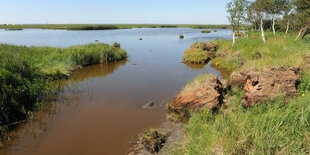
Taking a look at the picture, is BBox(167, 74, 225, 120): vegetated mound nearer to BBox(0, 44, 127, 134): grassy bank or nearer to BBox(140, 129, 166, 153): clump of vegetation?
BBox(140, 129, 166, 153): clump of vegetation

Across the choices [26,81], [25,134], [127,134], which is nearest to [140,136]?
[127,134]

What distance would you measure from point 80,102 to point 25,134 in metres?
2.97

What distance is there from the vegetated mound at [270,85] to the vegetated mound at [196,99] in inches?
43.5

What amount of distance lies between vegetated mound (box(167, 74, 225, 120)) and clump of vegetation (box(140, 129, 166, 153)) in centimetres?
159

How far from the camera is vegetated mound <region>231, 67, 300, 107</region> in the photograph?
6223 millimetres

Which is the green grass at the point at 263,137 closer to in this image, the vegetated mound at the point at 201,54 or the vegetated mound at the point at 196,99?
the vegetated mound at the point at 196,99

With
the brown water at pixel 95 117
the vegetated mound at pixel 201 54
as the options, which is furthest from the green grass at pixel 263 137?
the vegetated mound at pixel 201 54

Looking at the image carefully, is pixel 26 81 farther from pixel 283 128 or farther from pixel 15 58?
pixel 283 128

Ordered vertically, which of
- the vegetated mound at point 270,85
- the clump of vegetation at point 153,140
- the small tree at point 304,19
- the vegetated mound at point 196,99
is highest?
the small tree at point 304,19

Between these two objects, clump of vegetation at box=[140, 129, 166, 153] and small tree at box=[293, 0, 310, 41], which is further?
small tree at box=[293, 0, 310, 41]

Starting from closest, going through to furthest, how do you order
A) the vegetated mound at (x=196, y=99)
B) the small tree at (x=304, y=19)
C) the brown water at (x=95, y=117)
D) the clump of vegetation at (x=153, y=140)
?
the clump of vegetation at (x=153, y=140) → the brown water at (x=95, y=117) → the vegetated mound at (x=196, y=99) → the small tree at (x=304, y=19)

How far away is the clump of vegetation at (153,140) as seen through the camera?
542cm

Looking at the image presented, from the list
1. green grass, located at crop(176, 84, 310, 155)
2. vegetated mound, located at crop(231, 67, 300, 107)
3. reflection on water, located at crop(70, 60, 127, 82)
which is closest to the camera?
green grass, located at crop(176, 84, 310, 155)

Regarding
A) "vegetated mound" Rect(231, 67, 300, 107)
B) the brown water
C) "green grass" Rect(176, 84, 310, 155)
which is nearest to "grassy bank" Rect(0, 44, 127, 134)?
the brown water
